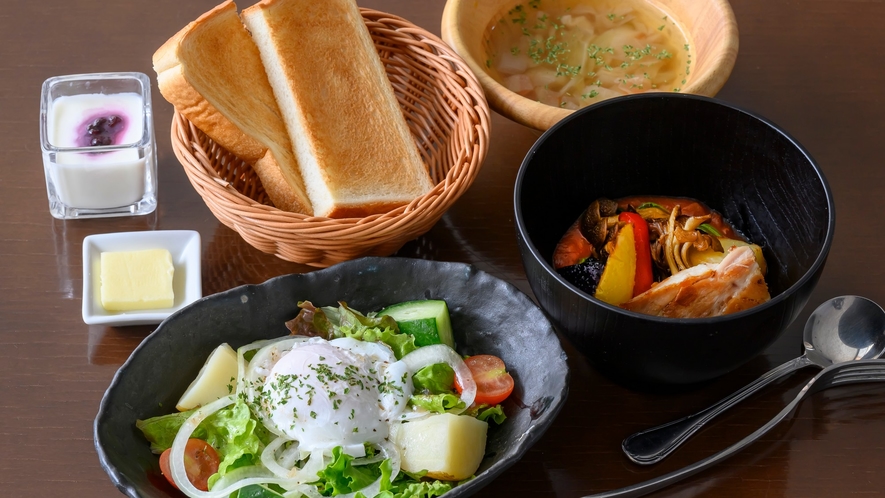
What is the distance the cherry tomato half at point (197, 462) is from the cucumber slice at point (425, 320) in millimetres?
410

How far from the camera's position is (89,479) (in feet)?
4.87

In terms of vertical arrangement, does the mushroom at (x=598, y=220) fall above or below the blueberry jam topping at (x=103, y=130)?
below

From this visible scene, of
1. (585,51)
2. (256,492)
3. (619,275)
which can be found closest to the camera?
(256,492)

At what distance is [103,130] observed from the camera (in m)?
1.88

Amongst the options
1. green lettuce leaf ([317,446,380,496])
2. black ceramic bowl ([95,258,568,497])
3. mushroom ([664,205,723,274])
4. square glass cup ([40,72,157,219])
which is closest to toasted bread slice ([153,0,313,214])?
square glass cup ([40,72,157,219])

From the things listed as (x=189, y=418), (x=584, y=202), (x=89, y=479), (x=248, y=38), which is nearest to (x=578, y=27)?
(x=584, y=202)

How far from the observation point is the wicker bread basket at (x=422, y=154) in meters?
1.61

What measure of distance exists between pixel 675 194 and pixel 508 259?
39cm

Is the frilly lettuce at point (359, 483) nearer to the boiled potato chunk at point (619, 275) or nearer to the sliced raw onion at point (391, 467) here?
the sliced raw onion at point (391, 467)

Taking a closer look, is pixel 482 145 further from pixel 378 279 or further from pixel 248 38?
pixel 248 38

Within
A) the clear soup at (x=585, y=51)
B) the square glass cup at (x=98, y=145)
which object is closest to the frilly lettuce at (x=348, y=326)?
the square glass cup at (x=98, y=145)

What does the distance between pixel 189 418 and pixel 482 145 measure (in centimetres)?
80

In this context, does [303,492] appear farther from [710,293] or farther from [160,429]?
[710,293]

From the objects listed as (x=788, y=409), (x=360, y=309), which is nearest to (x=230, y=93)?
(x=360, y=309)
